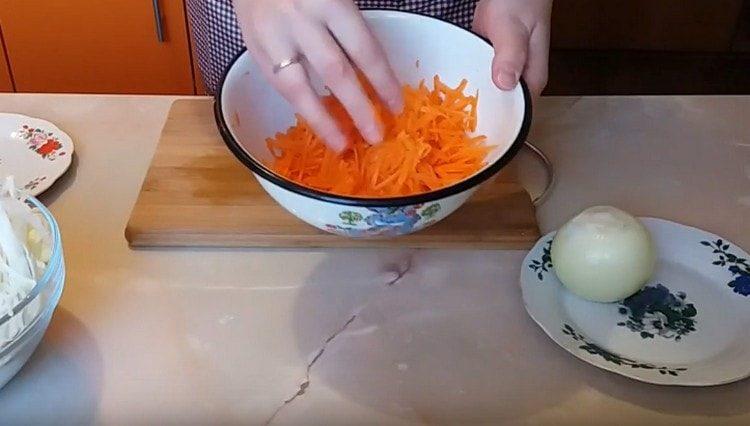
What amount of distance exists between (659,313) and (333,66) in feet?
1.18

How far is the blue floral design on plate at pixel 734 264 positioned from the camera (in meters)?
0.78

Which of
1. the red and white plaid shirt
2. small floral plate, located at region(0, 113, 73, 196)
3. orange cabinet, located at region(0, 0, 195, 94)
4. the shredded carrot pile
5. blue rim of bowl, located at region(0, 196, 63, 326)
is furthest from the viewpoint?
orange cabinet, located at region(0, 0, 195, 94)

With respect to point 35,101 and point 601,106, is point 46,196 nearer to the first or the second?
point 35,101

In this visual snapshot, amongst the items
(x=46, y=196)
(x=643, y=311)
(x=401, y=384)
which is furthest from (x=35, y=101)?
(x=643, y=311)

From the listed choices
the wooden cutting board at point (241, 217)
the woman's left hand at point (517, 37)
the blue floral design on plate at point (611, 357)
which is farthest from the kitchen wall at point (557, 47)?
the blue floral design on plate at point (611, 357)

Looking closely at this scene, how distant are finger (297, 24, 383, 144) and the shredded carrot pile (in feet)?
0.16

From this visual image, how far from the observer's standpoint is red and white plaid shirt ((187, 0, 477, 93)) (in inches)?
42.5

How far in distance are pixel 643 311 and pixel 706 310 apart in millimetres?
56

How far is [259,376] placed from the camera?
0.72 m

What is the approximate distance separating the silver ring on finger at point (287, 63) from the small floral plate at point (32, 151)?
0.32 m

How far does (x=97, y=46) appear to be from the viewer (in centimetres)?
190

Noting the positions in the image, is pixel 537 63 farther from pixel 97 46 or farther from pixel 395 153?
pixel 97 46

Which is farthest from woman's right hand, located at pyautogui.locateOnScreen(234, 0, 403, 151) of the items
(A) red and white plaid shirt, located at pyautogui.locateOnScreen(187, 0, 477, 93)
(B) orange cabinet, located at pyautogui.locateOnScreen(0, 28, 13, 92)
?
(B) orange cabinet, located at pyautogui.locateOnScreen(0, 28, 13, 92)

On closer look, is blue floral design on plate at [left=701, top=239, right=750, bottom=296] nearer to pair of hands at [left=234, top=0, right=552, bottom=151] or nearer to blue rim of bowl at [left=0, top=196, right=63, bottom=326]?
pair of hands at [left=234, top=0, right=552, bottom=151]
